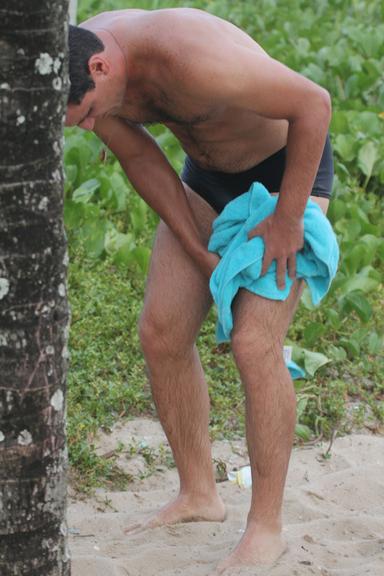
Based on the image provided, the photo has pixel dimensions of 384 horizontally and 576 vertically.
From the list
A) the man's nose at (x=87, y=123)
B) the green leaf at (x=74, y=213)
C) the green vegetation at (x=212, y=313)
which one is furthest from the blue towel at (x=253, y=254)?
the green leaf at (x=74, y=213)

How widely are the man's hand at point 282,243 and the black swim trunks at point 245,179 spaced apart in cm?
24

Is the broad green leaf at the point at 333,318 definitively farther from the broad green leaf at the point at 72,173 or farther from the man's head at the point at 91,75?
the man's head at the point at 91,75

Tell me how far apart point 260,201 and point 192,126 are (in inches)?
12.0

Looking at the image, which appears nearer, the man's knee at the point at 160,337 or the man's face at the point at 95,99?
the man's face at the point at 95,99

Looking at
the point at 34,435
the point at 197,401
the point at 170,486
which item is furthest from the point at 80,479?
the point at 34,435

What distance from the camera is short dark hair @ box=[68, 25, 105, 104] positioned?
321cm

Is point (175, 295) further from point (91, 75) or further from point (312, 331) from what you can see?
point (312, 331)

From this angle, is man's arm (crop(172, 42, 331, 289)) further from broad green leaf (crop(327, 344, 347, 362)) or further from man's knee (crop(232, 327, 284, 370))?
broad green leaf (crop(327, 344, 347, 362))

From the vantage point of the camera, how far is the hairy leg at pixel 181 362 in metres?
3.72

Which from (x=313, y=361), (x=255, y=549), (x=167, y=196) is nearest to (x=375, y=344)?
(x=313, y=361)

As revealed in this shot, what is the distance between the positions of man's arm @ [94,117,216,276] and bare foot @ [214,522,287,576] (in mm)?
799

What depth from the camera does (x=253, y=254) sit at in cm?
349

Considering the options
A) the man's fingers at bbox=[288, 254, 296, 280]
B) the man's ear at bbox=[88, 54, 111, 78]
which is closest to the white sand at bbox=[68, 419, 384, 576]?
the man's fingers at bbox=[288, 254, 296, 280]

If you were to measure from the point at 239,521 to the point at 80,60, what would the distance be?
167 centimetres
